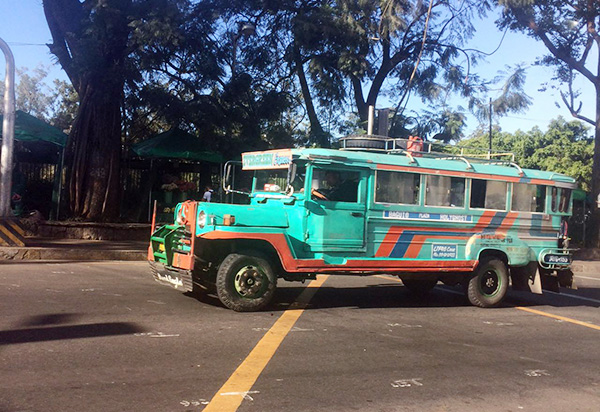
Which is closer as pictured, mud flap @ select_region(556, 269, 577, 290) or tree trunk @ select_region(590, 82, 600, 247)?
mud flap @ select_region(556, 269, 577, 290)

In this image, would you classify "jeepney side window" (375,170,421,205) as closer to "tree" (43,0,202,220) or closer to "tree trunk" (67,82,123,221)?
"tree" (43,0,202,220)

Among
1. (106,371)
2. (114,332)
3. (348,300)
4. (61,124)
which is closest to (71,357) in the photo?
(106,371)

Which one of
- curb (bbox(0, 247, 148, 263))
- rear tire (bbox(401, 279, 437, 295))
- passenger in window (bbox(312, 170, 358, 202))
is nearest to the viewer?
passenger in window (bbox(312, 170, 358, 202))

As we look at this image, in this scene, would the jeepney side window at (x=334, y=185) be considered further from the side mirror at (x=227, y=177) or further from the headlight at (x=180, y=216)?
the headlight at (x=180, y=216)

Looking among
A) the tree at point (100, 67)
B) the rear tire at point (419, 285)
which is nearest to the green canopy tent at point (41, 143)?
the tree at point (100, 67)

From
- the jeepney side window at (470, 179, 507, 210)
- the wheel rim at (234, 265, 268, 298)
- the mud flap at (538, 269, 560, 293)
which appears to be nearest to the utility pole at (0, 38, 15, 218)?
the wheel rim at (234, 265, 268, 298)

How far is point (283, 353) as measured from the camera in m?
6.07

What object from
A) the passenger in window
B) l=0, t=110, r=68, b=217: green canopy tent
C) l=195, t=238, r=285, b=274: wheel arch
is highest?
l=0, t=110, r=68, b=217: green canopy tent

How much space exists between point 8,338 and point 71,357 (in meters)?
1.02

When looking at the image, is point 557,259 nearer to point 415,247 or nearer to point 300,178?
point 415,247

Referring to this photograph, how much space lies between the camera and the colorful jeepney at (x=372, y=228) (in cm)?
789

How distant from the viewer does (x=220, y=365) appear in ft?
18.1

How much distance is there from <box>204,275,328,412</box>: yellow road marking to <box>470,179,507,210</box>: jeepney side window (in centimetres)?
335

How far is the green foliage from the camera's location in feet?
114
